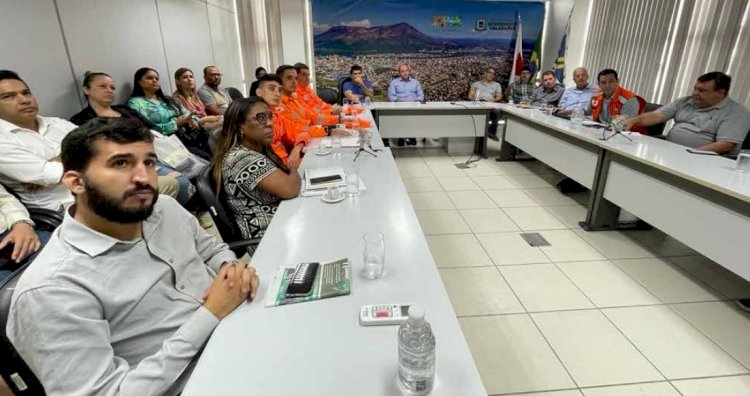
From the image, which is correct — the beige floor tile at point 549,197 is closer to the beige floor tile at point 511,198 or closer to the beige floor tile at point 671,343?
the beige floor tile at point 511,198

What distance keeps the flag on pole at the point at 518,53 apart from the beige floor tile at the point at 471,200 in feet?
13.8

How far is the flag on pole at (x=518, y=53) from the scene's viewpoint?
6758mm

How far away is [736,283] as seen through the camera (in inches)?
91.7

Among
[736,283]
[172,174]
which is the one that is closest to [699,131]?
[736,283]

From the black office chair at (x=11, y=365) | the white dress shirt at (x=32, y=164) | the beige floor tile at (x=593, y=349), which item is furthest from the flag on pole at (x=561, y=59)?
the black office chair at (x=11, y=365)

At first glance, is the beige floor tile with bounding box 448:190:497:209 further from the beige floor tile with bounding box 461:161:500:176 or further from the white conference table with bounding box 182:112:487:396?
the white conference table with bounding box 182:112:487:396

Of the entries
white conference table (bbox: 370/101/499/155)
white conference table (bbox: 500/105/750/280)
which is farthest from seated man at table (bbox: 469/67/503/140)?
white conference table (bbox: 500/105/750/280)

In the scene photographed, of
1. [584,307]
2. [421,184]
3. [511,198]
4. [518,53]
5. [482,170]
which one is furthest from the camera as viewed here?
[518,53]

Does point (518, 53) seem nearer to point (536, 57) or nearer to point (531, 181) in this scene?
point (536, 57)

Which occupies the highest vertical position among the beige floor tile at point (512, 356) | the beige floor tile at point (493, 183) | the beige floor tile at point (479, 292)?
the beige floor tile at point (493, 183)

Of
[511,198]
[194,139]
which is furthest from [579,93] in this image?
[194,139]

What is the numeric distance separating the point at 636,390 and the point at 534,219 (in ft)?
6.04

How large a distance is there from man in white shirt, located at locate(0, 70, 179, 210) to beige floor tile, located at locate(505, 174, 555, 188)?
408cm

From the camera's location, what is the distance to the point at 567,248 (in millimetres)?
2781
